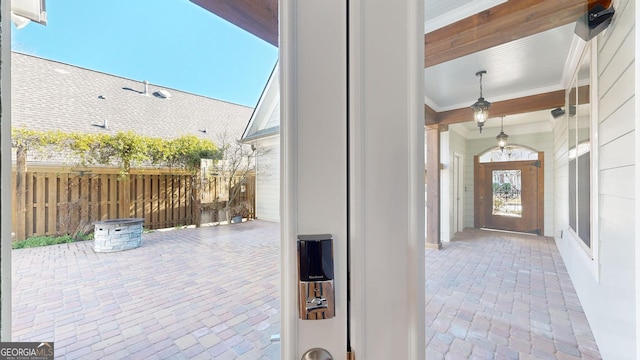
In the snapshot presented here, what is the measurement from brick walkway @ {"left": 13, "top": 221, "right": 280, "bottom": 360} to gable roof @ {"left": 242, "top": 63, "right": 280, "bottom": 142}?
0.21 meters

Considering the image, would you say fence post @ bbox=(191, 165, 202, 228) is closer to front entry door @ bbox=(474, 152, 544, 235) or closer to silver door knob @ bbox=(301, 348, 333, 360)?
silver door knob @ bbox=(301, 348, 333, 360)

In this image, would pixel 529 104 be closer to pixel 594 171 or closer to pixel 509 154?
pixel 509 154

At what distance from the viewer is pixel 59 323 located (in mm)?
393

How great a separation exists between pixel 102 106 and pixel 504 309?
2777mm

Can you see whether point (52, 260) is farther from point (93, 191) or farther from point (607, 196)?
point (607, 196)

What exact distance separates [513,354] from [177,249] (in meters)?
2.24

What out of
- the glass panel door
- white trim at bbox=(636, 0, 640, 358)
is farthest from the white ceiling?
the glass panel door

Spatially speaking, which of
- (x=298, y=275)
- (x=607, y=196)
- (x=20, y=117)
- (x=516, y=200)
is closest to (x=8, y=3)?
(x=20, y=117)

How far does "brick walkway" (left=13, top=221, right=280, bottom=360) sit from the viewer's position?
385 mm

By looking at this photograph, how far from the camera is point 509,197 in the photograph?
3.31 m

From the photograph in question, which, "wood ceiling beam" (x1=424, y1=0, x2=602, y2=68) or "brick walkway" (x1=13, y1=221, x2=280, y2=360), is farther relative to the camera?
"wood ceiling beam" (x1=424, y1=0, x2=602, y2=68)

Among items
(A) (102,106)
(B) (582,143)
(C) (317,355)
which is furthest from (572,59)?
(A) (102,106)

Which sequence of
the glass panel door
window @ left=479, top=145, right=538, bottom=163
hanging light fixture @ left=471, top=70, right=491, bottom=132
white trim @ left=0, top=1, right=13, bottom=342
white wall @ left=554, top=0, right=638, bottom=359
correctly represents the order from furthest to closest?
window @ left=479, top=145, right=538, bottom=163 < the glass panel door < hanging light fixture @ left=471, top=70, right=491, bottom=132 < white wall @ left=554, top=0, right=638, bottom=359 < white trim @ left=0, top=1, right=13, bottom=342

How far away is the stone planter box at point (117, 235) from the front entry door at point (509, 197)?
2.93m
